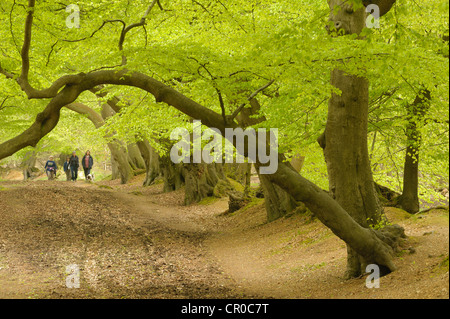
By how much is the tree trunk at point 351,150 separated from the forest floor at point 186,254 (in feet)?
2.83

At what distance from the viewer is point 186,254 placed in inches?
440

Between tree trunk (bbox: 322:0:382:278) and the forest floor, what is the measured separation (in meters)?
0.86

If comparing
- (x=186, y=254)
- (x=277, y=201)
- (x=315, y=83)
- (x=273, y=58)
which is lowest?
(x=186, y=254)

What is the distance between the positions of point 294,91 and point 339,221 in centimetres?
288

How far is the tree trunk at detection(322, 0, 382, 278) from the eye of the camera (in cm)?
761

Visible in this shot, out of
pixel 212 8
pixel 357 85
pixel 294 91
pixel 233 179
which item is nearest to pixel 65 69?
pixel 212 8

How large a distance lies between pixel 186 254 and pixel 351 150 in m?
5.20

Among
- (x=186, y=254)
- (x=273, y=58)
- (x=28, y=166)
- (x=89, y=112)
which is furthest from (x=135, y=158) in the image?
(x=273, y=58)

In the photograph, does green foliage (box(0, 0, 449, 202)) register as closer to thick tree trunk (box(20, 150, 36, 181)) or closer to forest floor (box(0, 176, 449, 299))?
forest floor (box(0, 176, 449, 299))

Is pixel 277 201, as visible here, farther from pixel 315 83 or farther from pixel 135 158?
pixel 135 158

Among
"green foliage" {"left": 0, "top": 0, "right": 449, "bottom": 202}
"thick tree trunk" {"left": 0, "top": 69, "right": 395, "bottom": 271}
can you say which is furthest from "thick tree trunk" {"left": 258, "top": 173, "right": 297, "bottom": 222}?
"thick tree trunk" {"left": 0, "top": 69, "right": 395, "bottom": 271}

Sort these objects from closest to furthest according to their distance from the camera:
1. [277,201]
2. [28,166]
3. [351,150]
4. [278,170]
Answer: [278,170]
[351,150]
[277,201]
[28,166]

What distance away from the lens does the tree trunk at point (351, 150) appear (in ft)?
25.0
